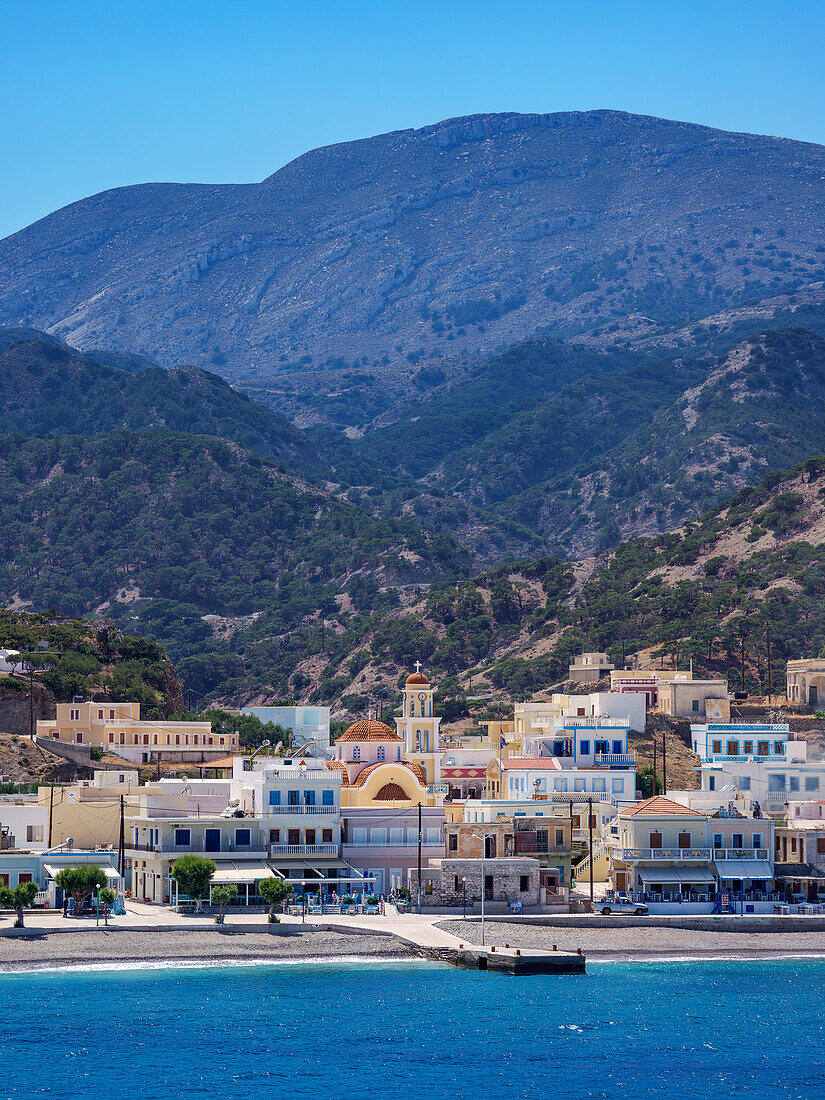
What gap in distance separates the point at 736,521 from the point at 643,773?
84828 mm

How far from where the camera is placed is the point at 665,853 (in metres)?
→ 79.6

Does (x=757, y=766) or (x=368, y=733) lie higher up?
(x=368, y=733)

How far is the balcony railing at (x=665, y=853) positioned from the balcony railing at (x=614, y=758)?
19.6 m

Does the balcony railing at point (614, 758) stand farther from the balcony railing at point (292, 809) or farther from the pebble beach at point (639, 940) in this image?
the pebble beach at point (639, 940)

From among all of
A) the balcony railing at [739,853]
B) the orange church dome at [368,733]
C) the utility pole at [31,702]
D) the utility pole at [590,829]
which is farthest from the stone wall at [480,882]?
the utility pole at [31,702]

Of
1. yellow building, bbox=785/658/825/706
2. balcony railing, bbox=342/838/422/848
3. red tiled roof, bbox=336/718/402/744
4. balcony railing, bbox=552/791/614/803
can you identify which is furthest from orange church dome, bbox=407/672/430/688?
yellow building, bbox=785/658/825/706

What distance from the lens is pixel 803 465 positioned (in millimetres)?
183250

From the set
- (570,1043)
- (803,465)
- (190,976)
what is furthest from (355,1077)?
(803,465)

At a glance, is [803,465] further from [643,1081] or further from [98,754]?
[643,1081]

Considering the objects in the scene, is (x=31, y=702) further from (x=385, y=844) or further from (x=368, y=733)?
(x=385, y=844)

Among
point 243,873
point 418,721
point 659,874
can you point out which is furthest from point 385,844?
point 418,721

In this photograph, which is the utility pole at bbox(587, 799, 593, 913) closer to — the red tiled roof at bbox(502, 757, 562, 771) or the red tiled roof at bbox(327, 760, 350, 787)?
the red tiled roof at bbox(502, 757, 562, 771)

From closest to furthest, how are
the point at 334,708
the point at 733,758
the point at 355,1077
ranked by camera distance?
the point at 355,1077, the point at 733,758, the point at 334,708

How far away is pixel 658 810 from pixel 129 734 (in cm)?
4339
